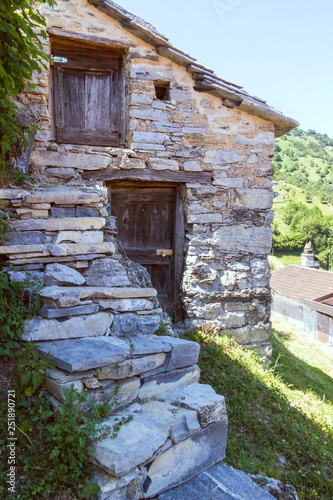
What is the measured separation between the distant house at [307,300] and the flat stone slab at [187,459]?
48.5 feet

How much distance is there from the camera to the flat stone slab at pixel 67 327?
2273 millimetres

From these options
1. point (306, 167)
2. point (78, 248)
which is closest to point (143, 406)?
point (78, 248)

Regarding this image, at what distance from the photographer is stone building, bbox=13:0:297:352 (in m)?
4.60

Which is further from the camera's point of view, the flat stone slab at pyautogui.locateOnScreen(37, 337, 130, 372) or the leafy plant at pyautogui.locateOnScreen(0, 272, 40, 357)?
the leafy plant at pyautogui.locateOnScreen(0, 272, 40, 357)

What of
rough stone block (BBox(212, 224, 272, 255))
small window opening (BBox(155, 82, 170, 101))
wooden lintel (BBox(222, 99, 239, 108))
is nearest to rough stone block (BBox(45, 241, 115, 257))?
rough stone block (BBox(212, 224, 272, 255))

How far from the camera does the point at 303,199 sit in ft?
217

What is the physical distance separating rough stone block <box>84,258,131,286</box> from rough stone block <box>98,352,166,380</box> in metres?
0.63

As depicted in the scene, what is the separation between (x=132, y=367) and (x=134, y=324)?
46 centimetres

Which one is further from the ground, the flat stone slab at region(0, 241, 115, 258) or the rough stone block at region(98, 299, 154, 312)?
the flat stone slab at region(0, 241, 115, 258)


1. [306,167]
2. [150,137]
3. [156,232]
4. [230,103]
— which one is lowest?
[156,232]

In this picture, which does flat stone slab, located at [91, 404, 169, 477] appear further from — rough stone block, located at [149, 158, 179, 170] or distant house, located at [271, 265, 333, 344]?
distant house, located at [271, 265, 333, 344]

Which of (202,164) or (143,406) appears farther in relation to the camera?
(202,164)

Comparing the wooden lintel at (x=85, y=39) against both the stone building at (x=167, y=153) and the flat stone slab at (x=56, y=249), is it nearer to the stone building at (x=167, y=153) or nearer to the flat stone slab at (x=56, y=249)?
the stone building at (x=167, y=153)

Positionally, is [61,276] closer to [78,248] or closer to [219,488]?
[78,248]
